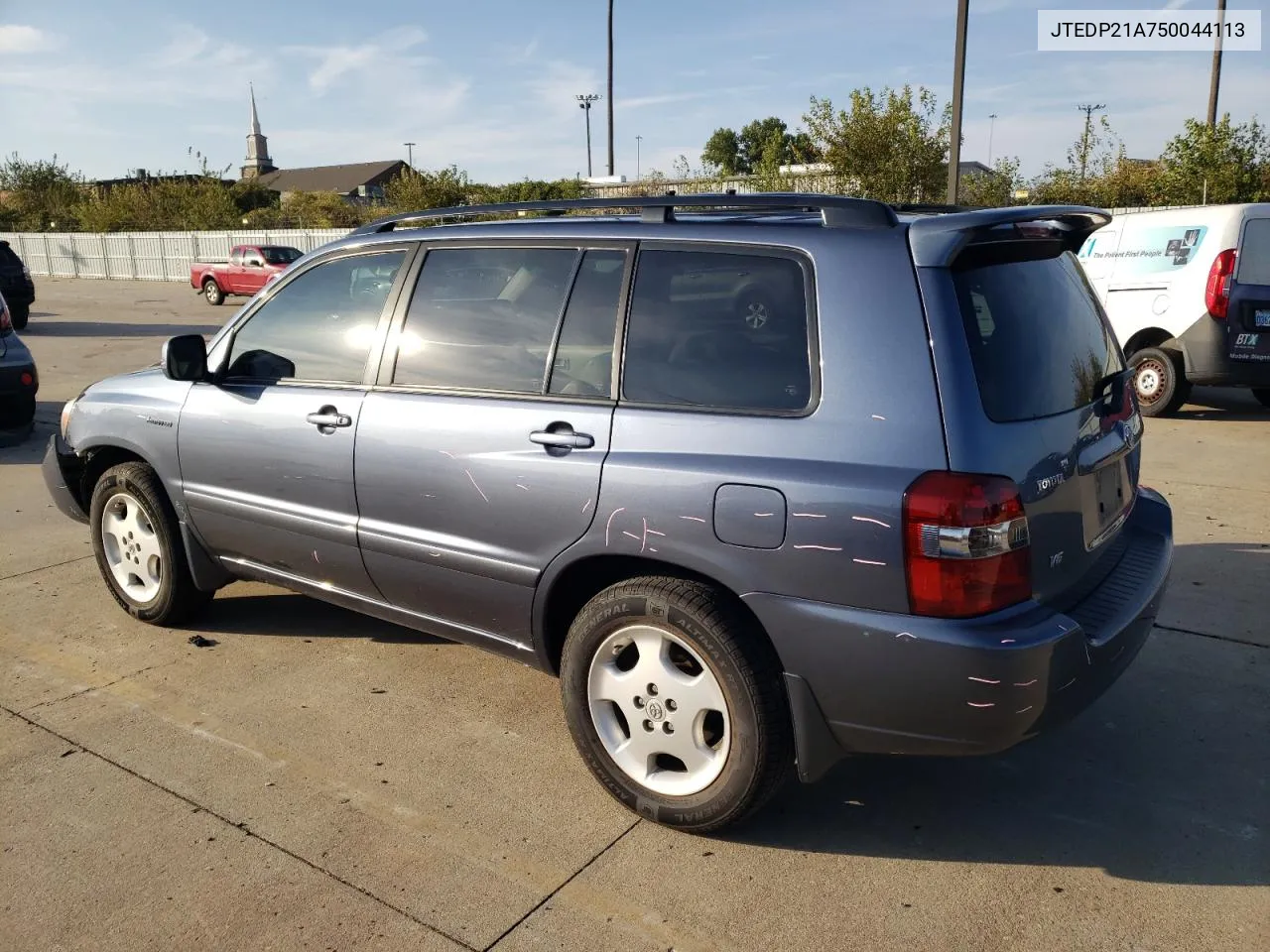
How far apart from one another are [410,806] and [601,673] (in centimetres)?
73

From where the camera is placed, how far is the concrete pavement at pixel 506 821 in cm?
274

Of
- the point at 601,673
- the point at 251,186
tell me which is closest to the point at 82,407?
the point at 601,673

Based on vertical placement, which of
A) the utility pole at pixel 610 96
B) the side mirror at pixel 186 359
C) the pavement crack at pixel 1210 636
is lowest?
the pavement crack at pixel 1210 636

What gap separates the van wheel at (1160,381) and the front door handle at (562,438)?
25.7ft

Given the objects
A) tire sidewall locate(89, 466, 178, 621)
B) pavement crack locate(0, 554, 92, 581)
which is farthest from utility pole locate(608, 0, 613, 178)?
tire sidewall locate(89, 466, 178, 621)

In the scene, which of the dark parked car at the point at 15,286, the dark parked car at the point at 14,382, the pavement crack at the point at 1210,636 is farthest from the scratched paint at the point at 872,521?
the dark parked car at the point at 15,286

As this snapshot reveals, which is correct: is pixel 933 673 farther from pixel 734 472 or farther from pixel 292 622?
pixel 292 622

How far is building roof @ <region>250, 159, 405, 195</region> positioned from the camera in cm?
8731

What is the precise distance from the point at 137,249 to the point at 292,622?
4335 cm

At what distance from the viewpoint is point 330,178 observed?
91000 mm

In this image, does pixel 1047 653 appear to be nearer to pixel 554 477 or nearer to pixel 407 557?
pixel 554 477

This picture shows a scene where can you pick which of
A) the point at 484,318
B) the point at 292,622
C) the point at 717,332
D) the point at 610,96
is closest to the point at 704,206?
the point at 717,332

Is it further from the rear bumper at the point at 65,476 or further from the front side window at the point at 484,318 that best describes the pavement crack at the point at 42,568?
the front side window at the point at 484,318

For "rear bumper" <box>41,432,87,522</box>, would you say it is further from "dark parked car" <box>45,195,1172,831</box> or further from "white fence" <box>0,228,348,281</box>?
"white fence" <box>0,228,348,281</box>
